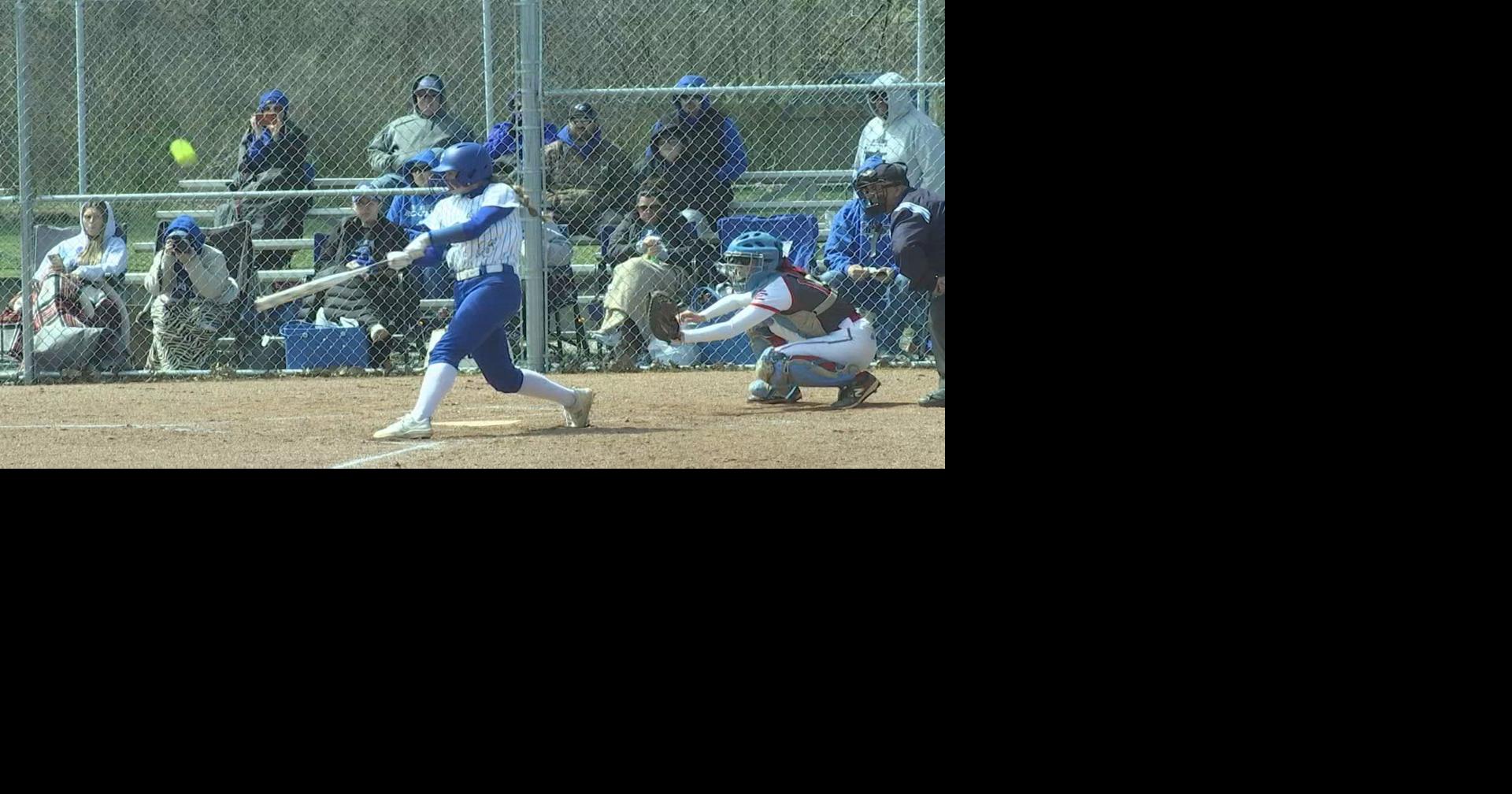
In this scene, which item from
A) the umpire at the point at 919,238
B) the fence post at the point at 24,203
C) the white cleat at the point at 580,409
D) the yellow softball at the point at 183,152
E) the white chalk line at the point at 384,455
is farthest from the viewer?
the yellow softball at the point at 183,152

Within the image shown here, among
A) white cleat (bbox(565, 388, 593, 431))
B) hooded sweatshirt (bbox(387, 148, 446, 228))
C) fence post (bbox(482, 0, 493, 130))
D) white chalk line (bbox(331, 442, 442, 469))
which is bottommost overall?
white chalk line (bbox(331, 442, 442, 469))

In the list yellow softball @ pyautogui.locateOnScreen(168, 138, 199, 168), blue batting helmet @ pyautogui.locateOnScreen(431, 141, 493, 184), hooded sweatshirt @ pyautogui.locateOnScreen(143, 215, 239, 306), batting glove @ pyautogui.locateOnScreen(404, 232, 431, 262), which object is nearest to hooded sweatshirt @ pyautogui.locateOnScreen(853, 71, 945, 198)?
blue batting helmet @ pyautogui.locateOnScreen(431, 141, 493, 184)

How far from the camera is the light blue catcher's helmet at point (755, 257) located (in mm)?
8914

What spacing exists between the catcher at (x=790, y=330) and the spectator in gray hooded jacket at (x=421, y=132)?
8.61 feet

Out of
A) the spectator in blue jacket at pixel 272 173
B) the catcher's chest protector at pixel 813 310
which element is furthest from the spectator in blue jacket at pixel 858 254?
the spectator in blue jacket at pixel 272 173

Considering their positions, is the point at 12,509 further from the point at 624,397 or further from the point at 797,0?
the point at 797,0

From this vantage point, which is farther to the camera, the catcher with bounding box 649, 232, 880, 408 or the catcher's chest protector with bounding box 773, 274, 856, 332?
the catcher's chest protector with bounding box 773, 274, 856, 332

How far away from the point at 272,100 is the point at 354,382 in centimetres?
217

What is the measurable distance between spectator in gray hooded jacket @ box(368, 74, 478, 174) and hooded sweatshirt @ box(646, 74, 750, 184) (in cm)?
134

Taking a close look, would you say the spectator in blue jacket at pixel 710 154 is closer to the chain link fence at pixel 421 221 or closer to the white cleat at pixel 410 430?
the chain link fence at pixel 421 221

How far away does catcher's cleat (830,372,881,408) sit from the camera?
8695mm

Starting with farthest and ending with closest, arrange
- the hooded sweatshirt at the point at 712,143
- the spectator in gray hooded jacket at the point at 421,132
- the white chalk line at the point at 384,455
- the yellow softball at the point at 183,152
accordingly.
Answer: the yellow softball at the point at 183,152, the spectator in gray hooded jacket at the point at 421,132, the hooded sweatshirt at the point at 712,143, the white chalk line at the point at 384,455

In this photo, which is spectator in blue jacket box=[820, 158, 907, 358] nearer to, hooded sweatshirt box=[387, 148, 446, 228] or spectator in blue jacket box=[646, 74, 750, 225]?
spectator in blue jacket box=[646, 74, 750, 225]

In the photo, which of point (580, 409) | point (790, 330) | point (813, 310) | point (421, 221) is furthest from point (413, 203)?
point (580, 409)
